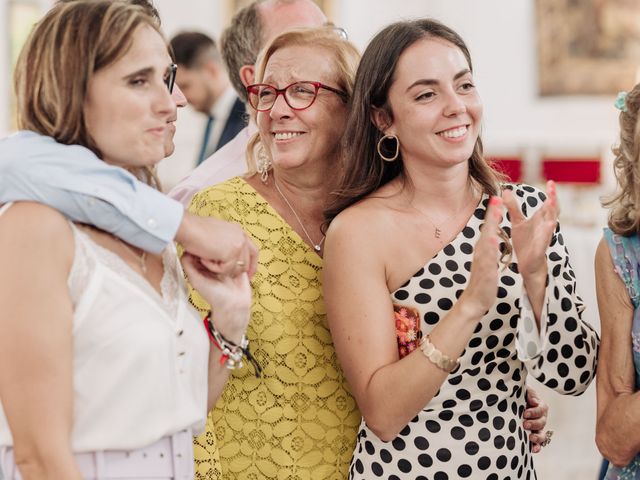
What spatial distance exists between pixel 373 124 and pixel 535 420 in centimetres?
83

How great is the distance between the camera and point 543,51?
10867 millimetres

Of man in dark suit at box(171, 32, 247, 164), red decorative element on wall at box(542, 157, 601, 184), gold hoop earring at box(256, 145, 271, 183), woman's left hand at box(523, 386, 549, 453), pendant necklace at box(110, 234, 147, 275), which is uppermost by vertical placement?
pendant necklace at box(110, 234, 147, 275)

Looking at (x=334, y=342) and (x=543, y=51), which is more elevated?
(x=334, y=342)

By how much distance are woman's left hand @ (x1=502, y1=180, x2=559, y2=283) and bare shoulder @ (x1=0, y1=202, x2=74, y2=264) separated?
2.97 ft

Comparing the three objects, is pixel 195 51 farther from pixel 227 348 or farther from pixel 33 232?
pixel 33 232

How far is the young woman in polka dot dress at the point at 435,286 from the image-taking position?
2197 mm

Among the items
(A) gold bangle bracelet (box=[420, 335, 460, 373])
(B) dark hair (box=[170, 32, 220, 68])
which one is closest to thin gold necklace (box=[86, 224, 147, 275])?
(A) gold bangle bracelet (box=[420, 335, 460, 373])

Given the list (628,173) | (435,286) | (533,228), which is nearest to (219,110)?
(435,286)

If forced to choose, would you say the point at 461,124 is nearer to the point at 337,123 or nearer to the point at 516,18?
the point at 337,123

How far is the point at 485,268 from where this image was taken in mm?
2102

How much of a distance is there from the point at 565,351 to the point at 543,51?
9.07 metres

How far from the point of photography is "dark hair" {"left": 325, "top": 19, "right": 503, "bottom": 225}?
2.48m

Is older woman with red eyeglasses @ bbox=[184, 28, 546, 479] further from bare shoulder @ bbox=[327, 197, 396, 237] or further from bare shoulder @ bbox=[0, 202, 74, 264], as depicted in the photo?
bare shoulder @ bbox=[0, 202, 74, 264]

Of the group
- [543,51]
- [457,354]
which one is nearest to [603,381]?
[457,354]
